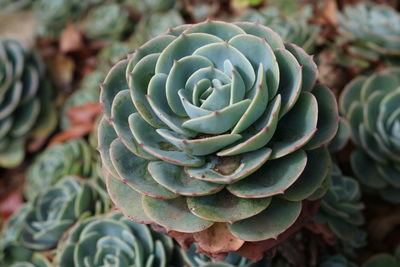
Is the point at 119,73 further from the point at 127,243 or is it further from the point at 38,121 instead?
the point at 38,121

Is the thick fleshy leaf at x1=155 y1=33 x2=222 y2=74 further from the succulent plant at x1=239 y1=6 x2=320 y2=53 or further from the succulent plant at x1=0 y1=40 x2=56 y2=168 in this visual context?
the succulent plant at x1=0 y1=40 x2=56 y2=168

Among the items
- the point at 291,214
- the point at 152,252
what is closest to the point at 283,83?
the point at 291,214

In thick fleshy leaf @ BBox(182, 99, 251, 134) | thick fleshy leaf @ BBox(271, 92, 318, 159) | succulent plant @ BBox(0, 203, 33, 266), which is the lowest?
succulent plant @ BBox(0, 203, 33, 266)

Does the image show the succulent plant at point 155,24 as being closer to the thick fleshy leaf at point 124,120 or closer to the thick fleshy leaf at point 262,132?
the thick fleshy leaf at point 124,120

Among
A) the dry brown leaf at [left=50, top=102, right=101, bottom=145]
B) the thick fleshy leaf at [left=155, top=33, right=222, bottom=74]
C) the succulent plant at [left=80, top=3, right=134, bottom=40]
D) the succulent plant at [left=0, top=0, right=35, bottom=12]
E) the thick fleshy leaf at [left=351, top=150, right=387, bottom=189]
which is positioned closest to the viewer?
the thick fleshy leaf at [left=155, top=33, right=222, bottom=74]

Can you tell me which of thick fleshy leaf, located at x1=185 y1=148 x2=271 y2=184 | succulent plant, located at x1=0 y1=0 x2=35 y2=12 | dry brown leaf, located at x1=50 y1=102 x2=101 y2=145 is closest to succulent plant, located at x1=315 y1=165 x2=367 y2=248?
thick fleshy leaf, located at x1=185 y1=148 x2=271 y2=184

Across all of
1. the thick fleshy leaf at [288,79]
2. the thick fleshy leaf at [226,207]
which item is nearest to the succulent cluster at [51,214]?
A: the thick fleshy leaf at [226,207]
